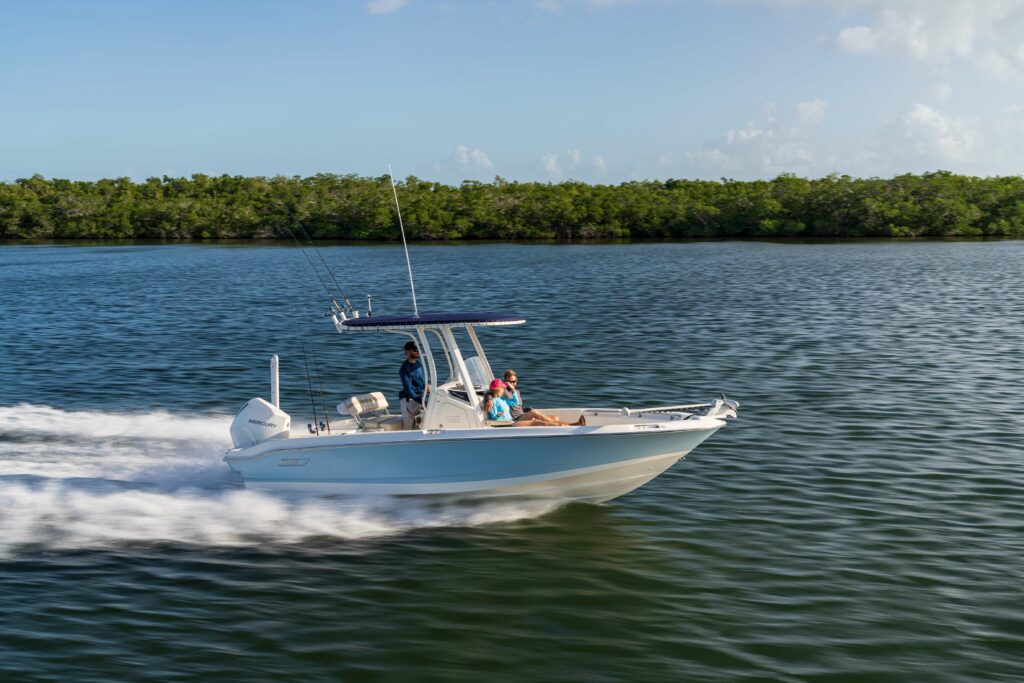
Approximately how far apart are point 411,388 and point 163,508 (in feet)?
10.4


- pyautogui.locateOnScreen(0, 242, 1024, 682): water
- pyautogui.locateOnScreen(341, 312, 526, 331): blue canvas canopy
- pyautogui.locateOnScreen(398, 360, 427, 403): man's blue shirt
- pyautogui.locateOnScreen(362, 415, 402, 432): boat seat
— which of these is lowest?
pyautogui.locateOnScreen(0, 242, 1024, 682): water

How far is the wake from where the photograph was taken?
10773 mm

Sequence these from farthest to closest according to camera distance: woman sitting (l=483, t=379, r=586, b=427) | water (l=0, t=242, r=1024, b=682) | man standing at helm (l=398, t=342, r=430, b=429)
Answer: man standing at helm (l=398, t=342, r=430, b=429), woman sitting (l=483, t=379, r=586, b=427), water (l=0, t=242, r=1024, b=682)

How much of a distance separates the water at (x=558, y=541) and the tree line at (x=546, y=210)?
→ 2524 inches

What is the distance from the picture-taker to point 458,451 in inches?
437

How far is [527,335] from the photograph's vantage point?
85.0ft

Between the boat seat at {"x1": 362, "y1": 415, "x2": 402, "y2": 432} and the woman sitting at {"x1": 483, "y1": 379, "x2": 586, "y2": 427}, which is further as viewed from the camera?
the boat seat at {"x1": 362, "y1": 415, "x2": 402, "y2": 432}

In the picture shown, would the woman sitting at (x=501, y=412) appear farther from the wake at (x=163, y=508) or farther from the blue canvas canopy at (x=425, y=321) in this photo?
the wake at (x=163, y=508)

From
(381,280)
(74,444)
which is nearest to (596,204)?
(381,280)

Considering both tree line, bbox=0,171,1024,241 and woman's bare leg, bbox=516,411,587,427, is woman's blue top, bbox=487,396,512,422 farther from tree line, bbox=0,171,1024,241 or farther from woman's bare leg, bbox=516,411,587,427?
tree line, bbox=0,171,1024,241

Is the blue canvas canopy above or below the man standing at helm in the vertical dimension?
above

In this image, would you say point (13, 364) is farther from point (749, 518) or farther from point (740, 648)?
point (740, 648)

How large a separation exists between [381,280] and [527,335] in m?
21.5

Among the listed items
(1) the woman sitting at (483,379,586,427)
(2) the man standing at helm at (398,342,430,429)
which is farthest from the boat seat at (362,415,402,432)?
(1) the woman sitting at (483,379,586,427)
